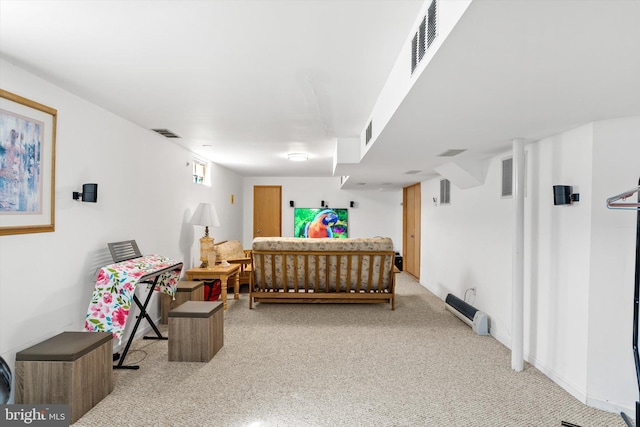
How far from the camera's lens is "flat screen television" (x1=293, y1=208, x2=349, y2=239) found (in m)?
9.46

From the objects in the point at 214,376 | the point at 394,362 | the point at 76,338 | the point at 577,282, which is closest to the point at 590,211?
the point at 577,282

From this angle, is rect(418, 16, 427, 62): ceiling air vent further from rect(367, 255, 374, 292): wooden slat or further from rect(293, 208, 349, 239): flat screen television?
rect(293, 208, 349, 239): flat screen television

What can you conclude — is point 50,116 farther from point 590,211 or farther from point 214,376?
point 590,211

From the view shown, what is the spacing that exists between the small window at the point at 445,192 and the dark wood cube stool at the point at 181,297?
3.90 metres

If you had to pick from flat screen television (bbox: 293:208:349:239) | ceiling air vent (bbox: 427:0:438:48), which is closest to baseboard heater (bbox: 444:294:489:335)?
ceiling air vent (bbox: 427:0:438:48)

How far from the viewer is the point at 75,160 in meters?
2.99

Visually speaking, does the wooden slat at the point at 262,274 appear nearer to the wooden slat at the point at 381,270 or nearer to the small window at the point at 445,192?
the wooden slat at the point at 381,270

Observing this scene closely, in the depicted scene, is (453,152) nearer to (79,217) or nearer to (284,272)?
(284,272)

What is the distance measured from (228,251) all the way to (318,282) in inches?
87.3

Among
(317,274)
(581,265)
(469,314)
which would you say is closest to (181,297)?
(317,274)

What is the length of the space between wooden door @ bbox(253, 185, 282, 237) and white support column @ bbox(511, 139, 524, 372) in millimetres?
6906

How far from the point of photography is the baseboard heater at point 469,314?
4004 millimetres

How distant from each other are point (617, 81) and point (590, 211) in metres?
1.10

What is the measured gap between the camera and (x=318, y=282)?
5.05 m
